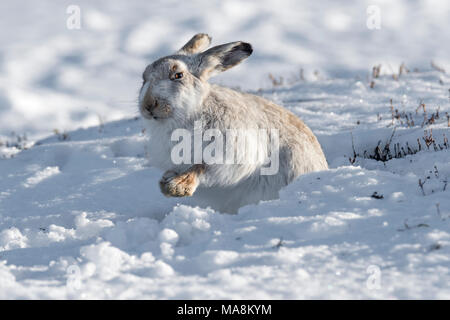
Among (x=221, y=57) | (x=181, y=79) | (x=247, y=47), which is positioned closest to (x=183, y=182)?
(x=181, y=79)

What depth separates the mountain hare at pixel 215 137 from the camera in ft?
15.4

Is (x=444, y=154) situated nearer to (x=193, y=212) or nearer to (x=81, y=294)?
(x=193, y=212)

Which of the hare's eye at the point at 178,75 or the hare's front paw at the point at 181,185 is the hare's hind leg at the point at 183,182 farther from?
the hare's eye at the point at 178,75

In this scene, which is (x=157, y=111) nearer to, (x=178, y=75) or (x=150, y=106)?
(x=150, y=106)

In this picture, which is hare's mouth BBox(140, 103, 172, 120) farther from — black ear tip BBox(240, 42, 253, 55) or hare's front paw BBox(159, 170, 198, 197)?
black ear tip BBox(240, 42, 253, 55)

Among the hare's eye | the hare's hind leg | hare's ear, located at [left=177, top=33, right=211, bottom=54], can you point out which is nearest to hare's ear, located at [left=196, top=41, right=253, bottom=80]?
the hare's eye

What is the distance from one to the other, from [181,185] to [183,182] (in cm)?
3

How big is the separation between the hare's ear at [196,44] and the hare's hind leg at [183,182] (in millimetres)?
1274

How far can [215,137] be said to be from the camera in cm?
473

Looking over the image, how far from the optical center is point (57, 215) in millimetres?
6109

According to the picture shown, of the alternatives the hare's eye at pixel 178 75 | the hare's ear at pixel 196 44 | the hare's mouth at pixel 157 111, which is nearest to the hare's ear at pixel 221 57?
the hare's eye at pixel 178 75

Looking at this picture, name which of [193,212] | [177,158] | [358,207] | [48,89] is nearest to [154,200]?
[177,158]

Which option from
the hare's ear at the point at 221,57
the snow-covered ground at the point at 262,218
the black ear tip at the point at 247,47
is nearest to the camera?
the snow-covered ground at the point at 262,218

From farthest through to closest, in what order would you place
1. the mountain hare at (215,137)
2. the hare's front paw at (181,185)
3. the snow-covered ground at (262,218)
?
the mountain hare at (215,137)
the hare's front paw at (181,185)
the snow-covered ground at (262,218)
